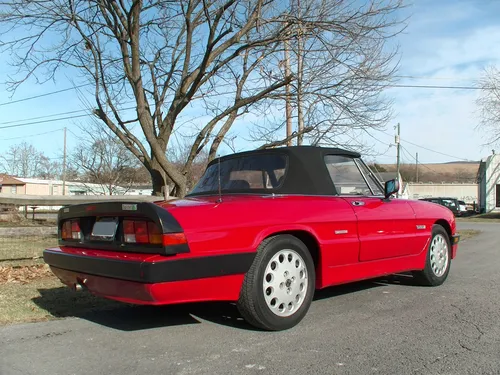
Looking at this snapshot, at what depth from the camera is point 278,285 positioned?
3.93 meters

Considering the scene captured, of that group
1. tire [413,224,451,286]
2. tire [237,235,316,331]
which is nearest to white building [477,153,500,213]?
tire [413,224,451,286]

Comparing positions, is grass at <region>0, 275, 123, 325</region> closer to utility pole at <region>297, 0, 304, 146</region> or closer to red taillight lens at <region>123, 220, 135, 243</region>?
red taillight lens at <region>123, 220, 135, 243</region>

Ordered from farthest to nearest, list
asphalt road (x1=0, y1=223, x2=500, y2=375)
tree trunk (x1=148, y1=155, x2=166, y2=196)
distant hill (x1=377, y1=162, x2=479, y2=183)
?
distant hill (x1=377, y1=162, x2=479, y2=183)
tree trunk (x1=148, y1=155, x2=166, y2=196)
asphalt road (x1=0, y1=223, x2=500, y2=375)

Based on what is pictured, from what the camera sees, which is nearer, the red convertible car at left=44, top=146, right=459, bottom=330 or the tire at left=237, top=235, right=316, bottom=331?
the red convertible car at left=44, top=146, right=459, bottom=330

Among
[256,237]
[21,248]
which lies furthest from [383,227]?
[21,248]

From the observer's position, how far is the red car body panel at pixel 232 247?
341 centimetres

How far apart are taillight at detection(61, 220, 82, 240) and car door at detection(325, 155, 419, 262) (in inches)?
101

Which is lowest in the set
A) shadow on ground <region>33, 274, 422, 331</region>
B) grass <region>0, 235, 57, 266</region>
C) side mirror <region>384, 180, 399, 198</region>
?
shadow on ground <region>33, 274, 422, 331</region>

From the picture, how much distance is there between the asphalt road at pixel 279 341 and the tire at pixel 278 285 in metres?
0.14

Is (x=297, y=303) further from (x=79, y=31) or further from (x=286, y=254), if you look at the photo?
(x=79, y=31)

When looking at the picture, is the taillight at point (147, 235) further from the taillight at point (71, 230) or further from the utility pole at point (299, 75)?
the utility pole at point (299, 75)

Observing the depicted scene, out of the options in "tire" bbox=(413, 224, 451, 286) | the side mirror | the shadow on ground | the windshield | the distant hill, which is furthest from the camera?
the distant hill

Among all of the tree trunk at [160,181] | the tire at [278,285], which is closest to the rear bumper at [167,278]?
the tire at [278,285]

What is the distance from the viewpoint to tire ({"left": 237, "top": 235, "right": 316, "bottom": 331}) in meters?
3.75
